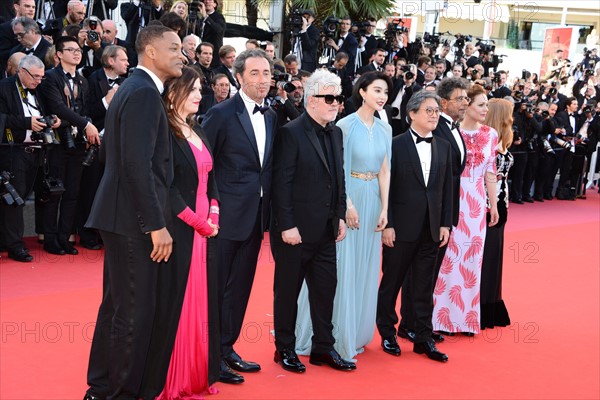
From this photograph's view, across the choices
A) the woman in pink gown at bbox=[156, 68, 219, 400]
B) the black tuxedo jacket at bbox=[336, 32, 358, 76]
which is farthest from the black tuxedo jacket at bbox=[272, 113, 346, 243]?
the black tuxedo jacket at bbox=[336, 32, 358, 76]

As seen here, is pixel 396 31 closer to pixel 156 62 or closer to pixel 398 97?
pixel 398 97

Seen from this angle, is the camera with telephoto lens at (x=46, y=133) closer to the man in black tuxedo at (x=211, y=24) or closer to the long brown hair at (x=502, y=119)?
the man in black tuxedo at (x=211, y=24)

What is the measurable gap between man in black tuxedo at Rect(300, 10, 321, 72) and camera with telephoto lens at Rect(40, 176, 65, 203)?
4437 mm

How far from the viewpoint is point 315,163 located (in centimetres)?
411

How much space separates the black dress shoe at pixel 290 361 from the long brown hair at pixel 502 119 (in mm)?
2130

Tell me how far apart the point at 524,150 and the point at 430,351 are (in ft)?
25.9

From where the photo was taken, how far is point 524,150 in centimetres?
1195

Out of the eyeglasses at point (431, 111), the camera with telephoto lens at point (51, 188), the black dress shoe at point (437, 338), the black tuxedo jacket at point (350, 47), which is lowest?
the black dress shoe at point (437, 338)

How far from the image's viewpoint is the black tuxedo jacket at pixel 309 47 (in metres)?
10.1

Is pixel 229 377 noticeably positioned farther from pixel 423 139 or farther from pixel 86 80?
pixel 86 80

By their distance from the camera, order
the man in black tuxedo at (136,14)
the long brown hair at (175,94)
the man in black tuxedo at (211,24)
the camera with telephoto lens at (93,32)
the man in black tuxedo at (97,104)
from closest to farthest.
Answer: the long brown hair at (175,94) < the man in black tuxedo at (97,104) < the camera with telephoto lens at (93,32) < the man in black tuxedo at (136,14) < the man in black tuxedo at (211,24)

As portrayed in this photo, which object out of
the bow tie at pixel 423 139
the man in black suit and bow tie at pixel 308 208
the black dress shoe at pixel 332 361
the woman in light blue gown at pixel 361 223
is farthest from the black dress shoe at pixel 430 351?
the bow tie at pixel 423 139

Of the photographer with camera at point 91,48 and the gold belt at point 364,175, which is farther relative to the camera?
the photographer with camera at point 91,48

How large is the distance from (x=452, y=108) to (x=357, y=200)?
1006mm
